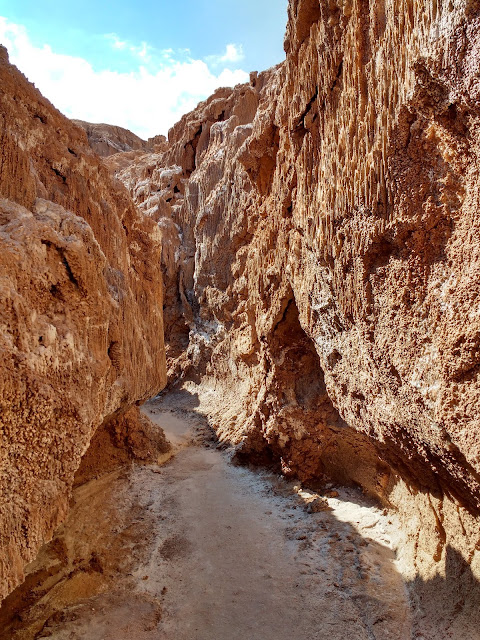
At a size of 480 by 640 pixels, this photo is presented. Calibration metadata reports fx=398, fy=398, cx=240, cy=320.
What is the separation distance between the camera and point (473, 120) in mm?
4070

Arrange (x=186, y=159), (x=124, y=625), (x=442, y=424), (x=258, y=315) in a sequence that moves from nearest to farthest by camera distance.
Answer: (x=442, y=424)
(x=124, y=625)
(x=258, y=315)
(x=186, y=159)

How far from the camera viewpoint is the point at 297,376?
11.0m

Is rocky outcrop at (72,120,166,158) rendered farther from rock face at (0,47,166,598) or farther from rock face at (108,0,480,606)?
rock face at (0,47,166,598)

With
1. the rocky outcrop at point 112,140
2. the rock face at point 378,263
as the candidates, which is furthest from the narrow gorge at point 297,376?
the rocky outcrop at point 112,140

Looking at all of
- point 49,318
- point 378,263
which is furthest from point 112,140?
point 378,263

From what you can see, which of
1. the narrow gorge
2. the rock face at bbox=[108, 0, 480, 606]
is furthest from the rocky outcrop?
the narrow gorge

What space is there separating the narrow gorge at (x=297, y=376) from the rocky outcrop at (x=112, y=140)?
108 ft

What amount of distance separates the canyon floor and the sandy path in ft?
0.07

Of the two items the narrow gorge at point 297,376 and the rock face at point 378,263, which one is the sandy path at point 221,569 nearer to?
the narrow gorge at point 297,376

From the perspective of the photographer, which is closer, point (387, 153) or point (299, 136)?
point (387, 153)

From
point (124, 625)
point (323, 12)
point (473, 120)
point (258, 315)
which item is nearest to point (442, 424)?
point (473, 120)

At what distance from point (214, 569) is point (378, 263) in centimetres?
596

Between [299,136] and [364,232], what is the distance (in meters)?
3.71

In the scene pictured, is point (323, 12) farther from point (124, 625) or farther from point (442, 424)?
point (124, 625)
